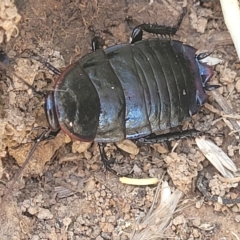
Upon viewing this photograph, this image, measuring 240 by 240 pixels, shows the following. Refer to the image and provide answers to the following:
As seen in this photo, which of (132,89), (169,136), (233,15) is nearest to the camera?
(132,89)

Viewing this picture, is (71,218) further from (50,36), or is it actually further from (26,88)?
(50,36)

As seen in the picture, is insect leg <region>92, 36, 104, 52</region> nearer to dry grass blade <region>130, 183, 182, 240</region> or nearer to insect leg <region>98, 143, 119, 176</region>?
insect leg <region>98, 143, 119, 176</region>

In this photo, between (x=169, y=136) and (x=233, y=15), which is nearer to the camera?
(x=233, y=15)

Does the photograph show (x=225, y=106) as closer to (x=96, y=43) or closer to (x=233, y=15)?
(x=233, y=15)

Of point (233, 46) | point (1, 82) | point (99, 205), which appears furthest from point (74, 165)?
point (233, 46)

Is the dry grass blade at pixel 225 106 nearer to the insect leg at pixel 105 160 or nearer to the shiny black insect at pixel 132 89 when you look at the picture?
the shiny black insect at pixel 132 89

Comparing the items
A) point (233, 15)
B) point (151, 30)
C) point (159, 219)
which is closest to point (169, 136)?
point (159, 219)
